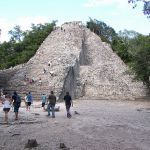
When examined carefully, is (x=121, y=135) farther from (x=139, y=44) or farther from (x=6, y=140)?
(x=139, y=44)

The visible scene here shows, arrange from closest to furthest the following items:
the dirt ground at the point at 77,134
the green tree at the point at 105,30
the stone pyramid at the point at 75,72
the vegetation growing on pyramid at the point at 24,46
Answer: the dirt ground at the point at 77,134 < the stone pyramid at the point at 75,72 < the vegetation growing on pyramid at the point at 24,46 < the green tree at the point at 105,30

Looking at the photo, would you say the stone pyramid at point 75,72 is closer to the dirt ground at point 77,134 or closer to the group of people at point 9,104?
the group of people at point 9,104

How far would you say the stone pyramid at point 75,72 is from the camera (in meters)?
43.3

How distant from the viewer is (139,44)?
45.1 meters

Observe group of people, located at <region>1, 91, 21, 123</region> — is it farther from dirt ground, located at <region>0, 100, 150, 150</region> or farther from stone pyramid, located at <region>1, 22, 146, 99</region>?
stone pyramid, located at <region>1, 22, 146, 99</region>

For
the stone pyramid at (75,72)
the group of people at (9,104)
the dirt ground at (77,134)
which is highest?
the stone pyramid at (75,72)

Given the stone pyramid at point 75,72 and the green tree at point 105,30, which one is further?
the green tree at point 105,30

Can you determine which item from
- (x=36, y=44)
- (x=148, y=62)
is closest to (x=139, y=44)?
(x=148, y=62)

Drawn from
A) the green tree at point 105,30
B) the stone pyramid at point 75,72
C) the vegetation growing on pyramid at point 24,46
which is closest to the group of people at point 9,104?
the stone pyramid at point 75,72

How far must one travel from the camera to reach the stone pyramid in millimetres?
43344

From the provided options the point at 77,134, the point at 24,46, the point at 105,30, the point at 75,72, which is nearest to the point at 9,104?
the point at 77,134

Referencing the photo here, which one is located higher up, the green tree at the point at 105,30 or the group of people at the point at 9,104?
the green tree at the point at 105,30

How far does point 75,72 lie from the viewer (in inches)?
1940

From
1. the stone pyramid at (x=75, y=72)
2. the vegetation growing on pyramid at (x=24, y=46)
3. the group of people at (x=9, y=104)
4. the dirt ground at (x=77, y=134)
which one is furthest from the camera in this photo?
the vegetation growing on pyramid at (x=24, y=46)
